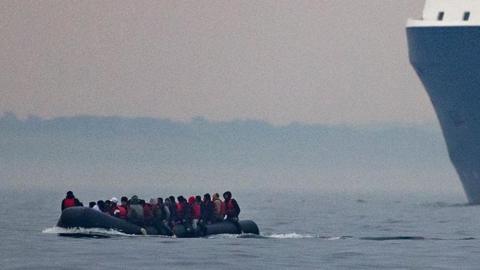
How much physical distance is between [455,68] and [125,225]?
36.5 metres

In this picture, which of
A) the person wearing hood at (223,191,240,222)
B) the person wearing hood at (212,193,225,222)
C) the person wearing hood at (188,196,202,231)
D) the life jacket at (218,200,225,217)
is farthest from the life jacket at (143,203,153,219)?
the person wearing hood at (223,191,240,222)

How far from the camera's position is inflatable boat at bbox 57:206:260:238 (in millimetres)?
51719

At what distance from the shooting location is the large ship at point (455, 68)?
83338 millimetres

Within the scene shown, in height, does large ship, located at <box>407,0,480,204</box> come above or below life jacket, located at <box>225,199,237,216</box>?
above

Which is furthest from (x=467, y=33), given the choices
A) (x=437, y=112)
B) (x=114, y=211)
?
(x=114, y=211)

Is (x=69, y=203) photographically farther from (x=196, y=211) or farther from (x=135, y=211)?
(x=196, y=211)

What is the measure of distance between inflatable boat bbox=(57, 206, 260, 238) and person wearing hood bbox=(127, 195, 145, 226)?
0.69 ft

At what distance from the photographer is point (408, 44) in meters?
89.1

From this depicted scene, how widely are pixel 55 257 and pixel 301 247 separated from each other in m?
10.9

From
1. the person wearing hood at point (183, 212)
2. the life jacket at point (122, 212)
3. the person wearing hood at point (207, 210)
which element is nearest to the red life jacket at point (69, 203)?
the life jacket at point (122, 212)

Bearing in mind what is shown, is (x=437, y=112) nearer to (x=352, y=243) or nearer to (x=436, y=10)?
(x=436, y=10)

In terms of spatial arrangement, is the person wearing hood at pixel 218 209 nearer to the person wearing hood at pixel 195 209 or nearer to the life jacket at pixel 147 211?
the person wearing hood at pixel 195 209

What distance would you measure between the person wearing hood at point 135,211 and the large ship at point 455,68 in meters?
34.4

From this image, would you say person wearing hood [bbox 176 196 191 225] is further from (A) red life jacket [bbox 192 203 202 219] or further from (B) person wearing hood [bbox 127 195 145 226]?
(B) person wearing hood [bbox 127 195 145 226]
